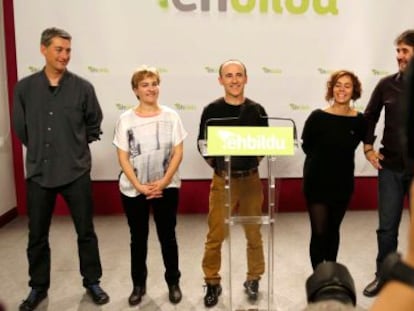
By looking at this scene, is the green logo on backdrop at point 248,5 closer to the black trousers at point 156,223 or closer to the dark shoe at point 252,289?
the black trousers at point 156,223

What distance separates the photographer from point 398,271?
572 mm

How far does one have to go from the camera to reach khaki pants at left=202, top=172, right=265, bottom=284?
2.17 m

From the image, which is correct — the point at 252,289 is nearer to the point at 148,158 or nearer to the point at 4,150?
the point at 148,158

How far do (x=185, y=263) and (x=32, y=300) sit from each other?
1039 millimetres

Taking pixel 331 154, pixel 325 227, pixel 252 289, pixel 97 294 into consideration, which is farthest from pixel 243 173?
pixel 97 294

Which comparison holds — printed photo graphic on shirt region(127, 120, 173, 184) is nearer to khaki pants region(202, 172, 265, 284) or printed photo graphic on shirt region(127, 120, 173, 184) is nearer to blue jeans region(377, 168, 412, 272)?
khaki pants region(202, 172, 265, 284)

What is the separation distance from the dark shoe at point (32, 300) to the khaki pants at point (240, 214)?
3.08ft

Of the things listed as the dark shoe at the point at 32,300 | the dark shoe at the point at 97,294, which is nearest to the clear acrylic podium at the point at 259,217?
the dark shoe at the point at 97,294

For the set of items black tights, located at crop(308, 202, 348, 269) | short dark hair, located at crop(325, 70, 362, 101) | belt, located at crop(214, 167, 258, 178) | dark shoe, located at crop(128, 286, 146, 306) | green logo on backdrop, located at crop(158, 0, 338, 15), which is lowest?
dark shoe, located at crop(128, 286, 146, 306)

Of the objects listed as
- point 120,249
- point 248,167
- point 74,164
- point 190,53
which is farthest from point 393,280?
point 190,53

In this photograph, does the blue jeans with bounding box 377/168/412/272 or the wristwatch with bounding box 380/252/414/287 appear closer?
the wristwatch with bounding box 380/252/414/287

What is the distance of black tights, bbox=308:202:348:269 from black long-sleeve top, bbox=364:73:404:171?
14.6 inches

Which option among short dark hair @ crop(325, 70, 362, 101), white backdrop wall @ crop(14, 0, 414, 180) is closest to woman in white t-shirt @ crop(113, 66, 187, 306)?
short dark hair @ crop(325, 70, 362, 101)

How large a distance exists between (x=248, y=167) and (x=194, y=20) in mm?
2124
